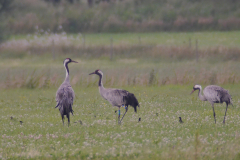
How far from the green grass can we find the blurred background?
350 inches

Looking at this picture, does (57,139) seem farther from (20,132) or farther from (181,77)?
(181,77)

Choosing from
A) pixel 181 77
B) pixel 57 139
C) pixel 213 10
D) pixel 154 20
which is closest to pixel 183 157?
pixel 57 139

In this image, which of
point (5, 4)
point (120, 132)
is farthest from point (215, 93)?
point (5, 4)

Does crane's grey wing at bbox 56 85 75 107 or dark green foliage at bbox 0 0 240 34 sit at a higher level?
dark green foliage at bbox 0 0 240 34

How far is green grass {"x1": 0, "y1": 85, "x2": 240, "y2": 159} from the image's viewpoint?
1025 centimetres

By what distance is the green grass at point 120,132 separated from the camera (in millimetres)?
10250

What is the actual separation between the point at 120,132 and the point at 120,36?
48257 mm

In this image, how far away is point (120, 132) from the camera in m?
12.8

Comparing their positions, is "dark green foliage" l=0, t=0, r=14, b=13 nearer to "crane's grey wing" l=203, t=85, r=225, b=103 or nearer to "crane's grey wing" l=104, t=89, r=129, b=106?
"crane's grey wing" l=104, t=89, r=129, b=106

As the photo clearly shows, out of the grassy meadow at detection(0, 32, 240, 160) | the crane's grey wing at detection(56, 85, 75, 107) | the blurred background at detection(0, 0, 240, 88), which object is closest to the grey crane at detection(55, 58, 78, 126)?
the crane's grey wing at detection(56, 85, 75, 107)

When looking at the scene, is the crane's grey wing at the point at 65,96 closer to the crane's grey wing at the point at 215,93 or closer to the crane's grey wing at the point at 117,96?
the crane's grey wing at the point at 117,96

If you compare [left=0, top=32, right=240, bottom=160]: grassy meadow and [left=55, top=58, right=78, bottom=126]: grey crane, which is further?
[left=55, top=58, right=78, bottom=126]: grey crane

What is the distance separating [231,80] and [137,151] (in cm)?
1763

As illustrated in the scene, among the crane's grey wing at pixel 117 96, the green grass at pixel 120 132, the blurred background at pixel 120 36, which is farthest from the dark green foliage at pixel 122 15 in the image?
the crane's grey wing at pixel 117 96
